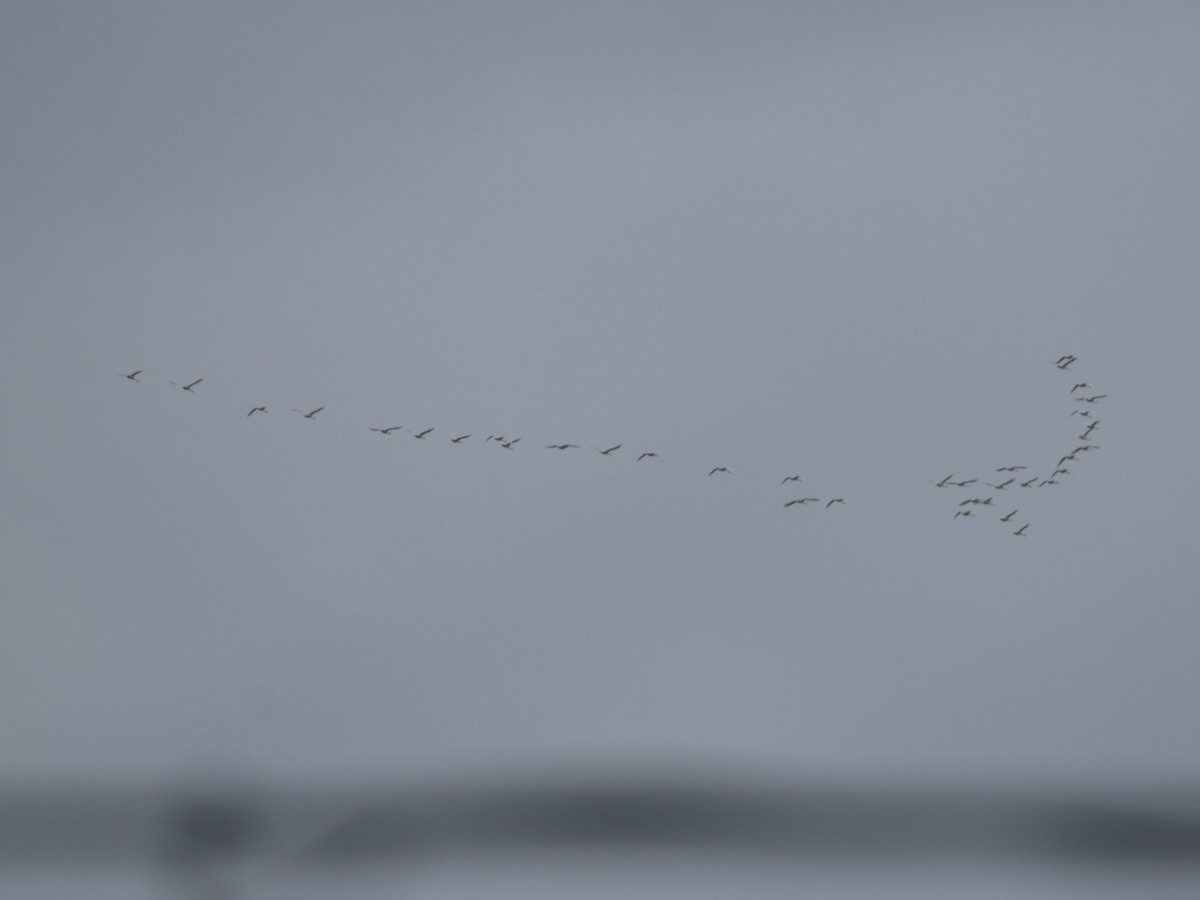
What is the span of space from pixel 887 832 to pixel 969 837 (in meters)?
0.34

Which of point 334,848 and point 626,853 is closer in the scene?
point 626,853

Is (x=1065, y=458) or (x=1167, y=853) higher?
(x=1065, y=458)

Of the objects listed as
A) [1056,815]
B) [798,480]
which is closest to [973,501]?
[798,480]

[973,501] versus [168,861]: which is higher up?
[973,501]

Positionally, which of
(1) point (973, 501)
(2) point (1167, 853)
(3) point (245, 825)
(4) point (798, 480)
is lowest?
(2) point (1167, 853)

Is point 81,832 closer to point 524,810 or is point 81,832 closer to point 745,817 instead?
point 524,810

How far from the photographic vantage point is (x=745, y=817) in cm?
510

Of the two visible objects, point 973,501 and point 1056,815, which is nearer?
point 1056,815

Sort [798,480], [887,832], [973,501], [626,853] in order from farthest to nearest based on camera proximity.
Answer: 1. [798,480]
2. [973,501]
3. [887,832]
4. [626,853]

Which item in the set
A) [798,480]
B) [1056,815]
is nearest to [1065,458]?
[798,480]

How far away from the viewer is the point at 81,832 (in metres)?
5.34

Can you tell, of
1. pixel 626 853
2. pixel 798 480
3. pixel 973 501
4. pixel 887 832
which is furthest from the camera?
pixel 798 480

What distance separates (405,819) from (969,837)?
2213 mm

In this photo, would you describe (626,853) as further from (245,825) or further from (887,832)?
(245,825)
